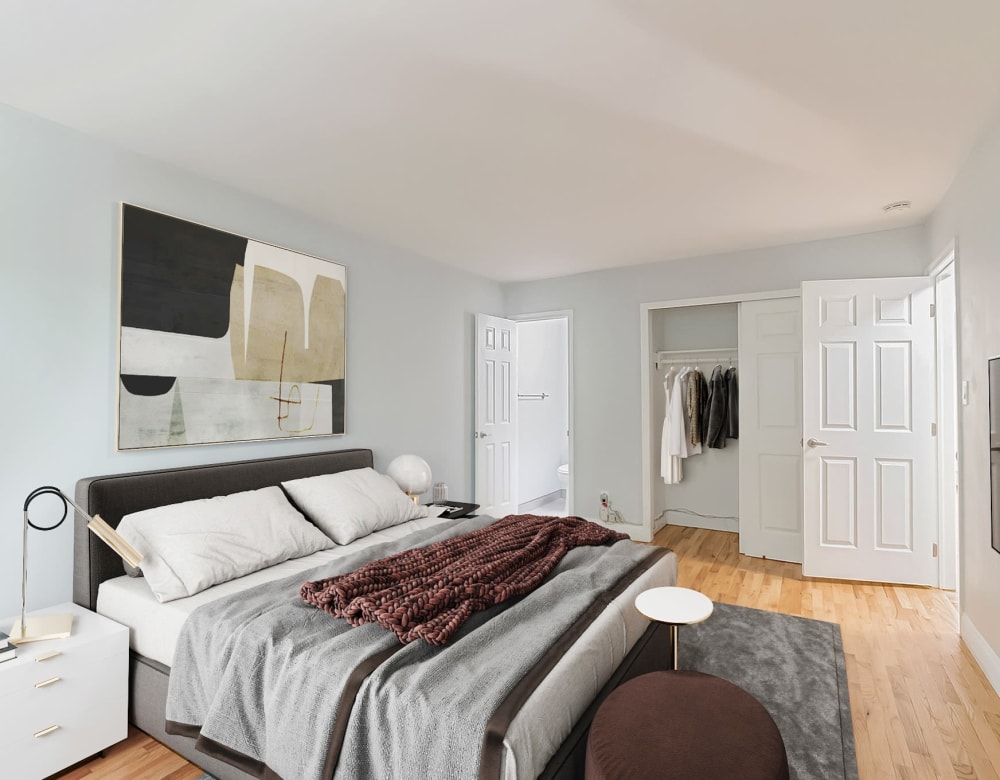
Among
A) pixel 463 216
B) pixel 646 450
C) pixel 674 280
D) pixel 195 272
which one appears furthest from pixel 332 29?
pixel 646 450

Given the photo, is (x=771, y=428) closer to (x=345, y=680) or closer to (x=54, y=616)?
(x=345, y=680)

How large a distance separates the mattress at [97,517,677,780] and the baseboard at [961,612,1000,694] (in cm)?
141

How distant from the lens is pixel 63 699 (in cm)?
199

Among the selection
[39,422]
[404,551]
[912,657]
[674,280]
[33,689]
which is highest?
[674,280]

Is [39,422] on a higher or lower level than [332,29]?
lower

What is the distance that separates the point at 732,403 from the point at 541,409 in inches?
99.7

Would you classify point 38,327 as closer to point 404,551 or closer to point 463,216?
point 404,551

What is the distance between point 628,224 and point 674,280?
48.2 inches

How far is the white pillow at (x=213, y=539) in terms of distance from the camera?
228 cm

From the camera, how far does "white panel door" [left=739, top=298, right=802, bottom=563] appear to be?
14.6 feet

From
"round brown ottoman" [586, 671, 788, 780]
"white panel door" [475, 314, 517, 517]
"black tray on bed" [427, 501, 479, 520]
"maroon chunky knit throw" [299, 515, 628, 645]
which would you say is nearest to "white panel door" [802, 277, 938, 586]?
"maroon chunky knit throw" [299, 515, 628, 645]

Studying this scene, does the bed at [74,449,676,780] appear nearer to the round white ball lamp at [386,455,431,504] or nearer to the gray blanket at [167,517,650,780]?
the gray blanket at [167,517,650,780]

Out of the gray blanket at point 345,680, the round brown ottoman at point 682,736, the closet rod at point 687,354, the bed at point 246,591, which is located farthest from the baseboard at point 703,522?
the round brown ottoman at point 682,736

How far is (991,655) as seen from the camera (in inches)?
101
